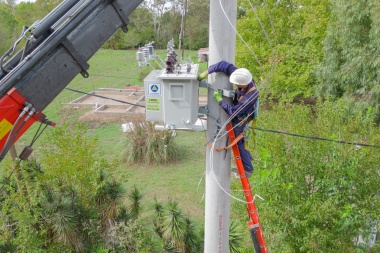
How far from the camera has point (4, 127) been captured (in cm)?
357

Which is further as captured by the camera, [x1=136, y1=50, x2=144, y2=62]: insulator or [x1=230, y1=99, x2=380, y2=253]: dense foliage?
[x1=230, y1=99, x2=380, y2=253]: dense foliage

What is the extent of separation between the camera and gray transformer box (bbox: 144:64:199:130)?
3.85 metres

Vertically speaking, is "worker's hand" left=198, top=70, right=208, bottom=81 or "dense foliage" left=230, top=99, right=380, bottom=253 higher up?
"worker's hand" left=198, top=70, right=208, bottom=81

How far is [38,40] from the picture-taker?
3740mm

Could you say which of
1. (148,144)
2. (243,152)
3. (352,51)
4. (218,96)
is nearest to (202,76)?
(218,96)

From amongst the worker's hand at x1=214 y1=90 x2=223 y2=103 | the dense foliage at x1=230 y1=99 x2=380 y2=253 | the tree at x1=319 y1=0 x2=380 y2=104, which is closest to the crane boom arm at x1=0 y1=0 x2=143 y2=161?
the worker's hand at x1=214 y1=90 x2=223 y2=103

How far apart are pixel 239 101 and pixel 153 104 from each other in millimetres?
934

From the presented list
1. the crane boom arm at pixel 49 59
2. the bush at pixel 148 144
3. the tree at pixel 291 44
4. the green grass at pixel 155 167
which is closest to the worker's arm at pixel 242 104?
the crane boom arm at pixel 49 59

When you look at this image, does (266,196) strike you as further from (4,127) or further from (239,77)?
(4,127)

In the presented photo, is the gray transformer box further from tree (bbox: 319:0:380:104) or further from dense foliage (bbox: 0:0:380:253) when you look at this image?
tree (bbox: 319:0:380:104)

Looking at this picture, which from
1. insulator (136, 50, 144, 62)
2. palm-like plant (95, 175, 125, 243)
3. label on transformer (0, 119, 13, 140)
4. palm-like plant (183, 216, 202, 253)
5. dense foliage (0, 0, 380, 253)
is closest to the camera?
label on transformer (0, 119, 13, 140)

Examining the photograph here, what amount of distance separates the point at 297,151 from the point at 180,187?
912 centimetres

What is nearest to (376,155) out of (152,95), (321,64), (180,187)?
(152,95)

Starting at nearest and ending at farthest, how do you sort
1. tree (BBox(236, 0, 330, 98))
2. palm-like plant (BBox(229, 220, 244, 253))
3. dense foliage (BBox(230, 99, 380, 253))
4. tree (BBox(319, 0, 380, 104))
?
dense foliage (BBox(230, 99, 380, 253)) < palm-like plant (BBox(229, 220, 244, 253)) < tree (BBox(319, 0, 380, 104)) < tree (BBox(236, 0, 330, 98))
